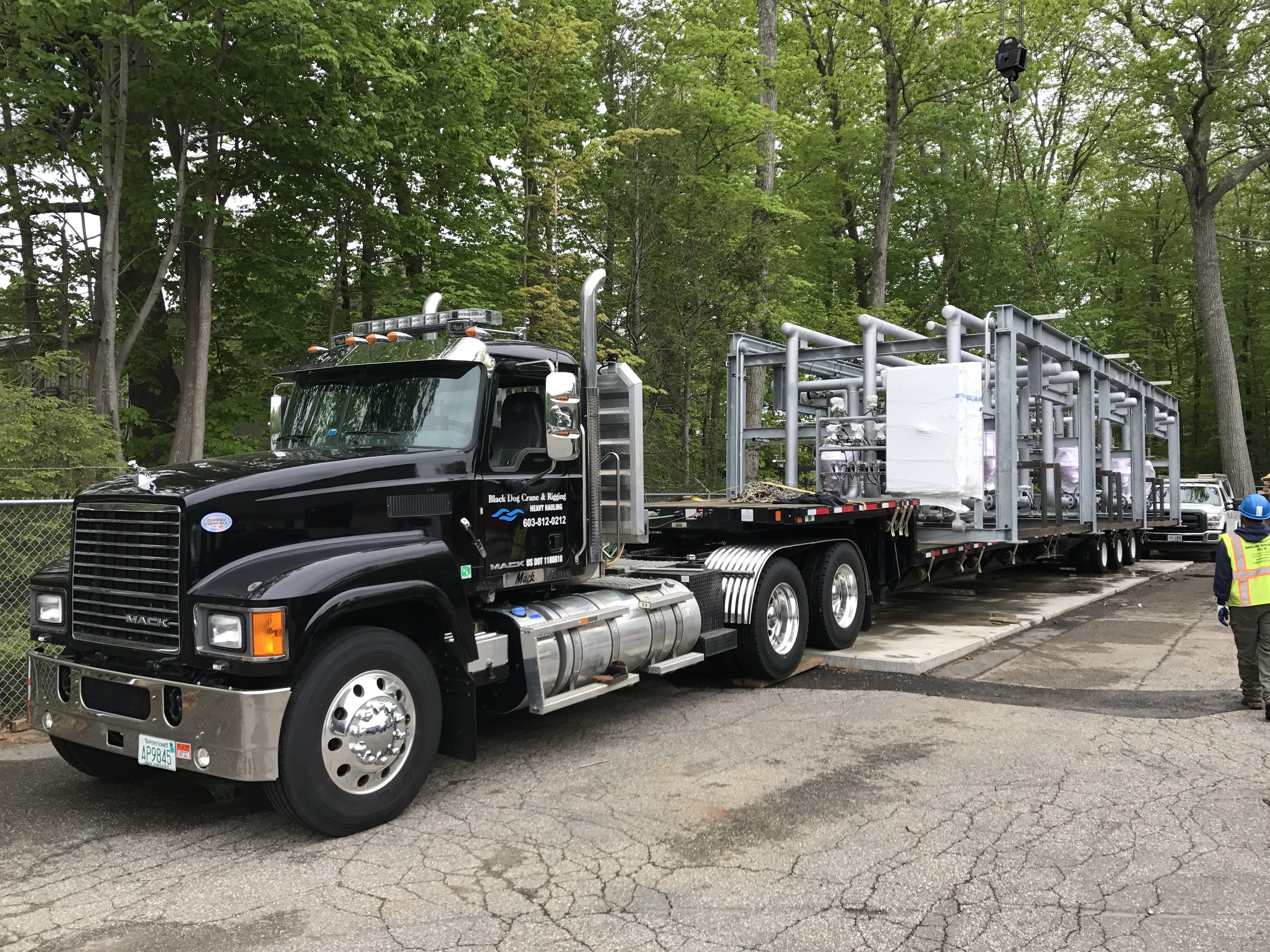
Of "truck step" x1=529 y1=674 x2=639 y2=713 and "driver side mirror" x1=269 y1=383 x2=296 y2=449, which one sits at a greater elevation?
"driver side mirror" x1=269 y1=383 x2=296 y2=449

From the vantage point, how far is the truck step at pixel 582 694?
19.1ft

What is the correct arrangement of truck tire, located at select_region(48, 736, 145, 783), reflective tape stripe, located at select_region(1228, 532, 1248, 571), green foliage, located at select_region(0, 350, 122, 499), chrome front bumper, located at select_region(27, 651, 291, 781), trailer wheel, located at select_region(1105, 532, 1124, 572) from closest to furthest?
1. chrome front bumper, located at select_region(27, 651, 291, 781)
2. truck tire, located at select_region(48, 736, 145, 783)
3. reflective tape stripe, located at select_region(1228, 532, 1248, 571)
4. green foliage, located at select_region(0, 350, 122, 499)
5. trailer wheel, located at select_region(1105, 532, 1124, 572)

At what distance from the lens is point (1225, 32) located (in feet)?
80.7

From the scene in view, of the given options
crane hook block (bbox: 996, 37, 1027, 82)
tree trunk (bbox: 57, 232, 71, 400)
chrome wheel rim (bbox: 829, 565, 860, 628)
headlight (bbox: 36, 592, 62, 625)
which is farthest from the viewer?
crane hook block (bbox: 996, 37, 1027, 82)

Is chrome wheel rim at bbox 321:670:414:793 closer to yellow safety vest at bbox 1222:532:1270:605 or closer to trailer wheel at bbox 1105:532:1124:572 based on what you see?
yellow safety vest at bbox 1222:532:1270:605

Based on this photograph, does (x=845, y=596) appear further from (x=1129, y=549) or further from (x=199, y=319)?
(x=1129, y=549)

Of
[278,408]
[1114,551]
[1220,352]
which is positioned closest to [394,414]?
[278,408]

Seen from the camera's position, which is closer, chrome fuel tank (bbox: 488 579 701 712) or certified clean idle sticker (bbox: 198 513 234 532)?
certified clean idle sticker (bbox: 198 513 234 532)

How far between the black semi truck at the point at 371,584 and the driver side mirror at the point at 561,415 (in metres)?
0.01

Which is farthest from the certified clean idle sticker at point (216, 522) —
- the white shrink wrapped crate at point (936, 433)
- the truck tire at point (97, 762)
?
the white shrink wrapped crate at point (936, 433)

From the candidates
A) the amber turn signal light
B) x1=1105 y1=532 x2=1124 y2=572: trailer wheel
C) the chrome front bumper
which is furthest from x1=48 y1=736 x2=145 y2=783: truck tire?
x1=1105 y1=532 x2=1124 y2=572: trailer wheel

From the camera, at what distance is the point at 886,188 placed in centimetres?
2598

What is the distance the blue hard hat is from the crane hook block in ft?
29.0

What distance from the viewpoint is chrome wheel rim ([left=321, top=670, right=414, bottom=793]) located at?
4633 millimetres
